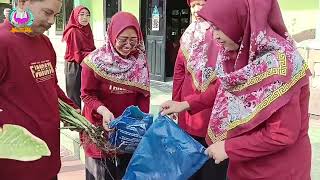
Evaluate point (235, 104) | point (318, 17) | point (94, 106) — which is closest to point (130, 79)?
point (94, 106)

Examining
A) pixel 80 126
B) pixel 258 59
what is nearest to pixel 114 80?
pixel 80 126

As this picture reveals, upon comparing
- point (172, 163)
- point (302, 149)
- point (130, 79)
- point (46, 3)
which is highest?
point (46, 3)

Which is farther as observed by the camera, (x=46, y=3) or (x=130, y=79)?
(x=130, y=79)

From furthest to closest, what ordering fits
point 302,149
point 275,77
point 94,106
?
1. point 94,106
2. point 302,149
3. point 275,77

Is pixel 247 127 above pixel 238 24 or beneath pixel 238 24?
beneath

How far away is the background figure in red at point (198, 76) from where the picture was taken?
7.45 ft

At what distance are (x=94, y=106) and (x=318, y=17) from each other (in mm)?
4041

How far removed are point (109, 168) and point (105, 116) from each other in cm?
38

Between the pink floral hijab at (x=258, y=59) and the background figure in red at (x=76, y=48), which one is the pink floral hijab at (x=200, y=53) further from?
the background figure in red at (x=76, y=48)

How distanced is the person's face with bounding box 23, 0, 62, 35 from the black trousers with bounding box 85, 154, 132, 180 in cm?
94

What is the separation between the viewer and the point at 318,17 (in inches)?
211

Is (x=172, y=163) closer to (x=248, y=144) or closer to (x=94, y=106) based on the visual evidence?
(x=248, y=144)

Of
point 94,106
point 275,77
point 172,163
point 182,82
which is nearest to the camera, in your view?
point 275,77

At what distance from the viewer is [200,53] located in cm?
232
